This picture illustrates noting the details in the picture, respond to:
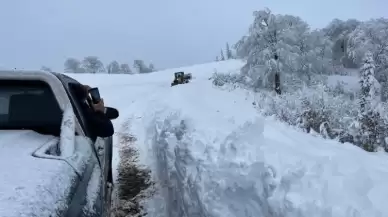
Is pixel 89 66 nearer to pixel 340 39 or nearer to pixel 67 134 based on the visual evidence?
pixel 340 39

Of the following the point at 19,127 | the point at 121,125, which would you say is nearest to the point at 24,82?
the point at 19,127

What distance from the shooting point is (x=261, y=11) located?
28.9 m

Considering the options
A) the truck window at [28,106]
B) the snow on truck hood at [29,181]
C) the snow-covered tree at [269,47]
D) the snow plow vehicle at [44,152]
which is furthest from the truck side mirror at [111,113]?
the snow-covered tree at [269,47]

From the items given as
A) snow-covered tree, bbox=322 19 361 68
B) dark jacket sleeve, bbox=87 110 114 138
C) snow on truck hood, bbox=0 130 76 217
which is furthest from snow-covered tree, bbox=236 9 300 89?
snow on truck hood, bbox=0 130 76 217

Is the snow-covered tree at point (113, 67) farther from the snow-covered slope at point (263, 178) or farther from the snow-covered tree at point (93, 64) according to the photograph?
the snow-covered slope at point (263, 178)

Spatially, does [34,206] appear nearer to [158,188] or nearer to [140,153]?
[158,188]

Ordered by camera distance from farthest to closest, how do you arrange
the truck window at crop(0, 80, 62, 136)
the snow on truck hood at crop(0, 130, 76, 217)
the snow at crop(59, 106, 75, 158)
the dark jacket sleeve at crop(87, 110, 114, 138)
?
1. the dark jacket sleeve at crop(87, 110, 114, 138)
2. the truck window at crop(0, 80, 62, 136)
3. the snow at crop(59, 106, 75, 158)
4. the snow on truck hood at crop(0, 130, 76, 217)

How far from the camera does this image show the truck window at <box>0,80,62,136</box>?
2869mm

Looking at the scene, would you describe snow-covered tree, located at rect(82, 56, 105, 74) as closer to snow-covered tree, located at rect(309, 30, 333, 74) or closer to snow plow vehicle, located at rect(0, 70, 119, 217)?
snow-covered tree, located at rect(309, 30, 333, 74)

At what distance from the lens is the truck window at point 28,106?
2.87 metres

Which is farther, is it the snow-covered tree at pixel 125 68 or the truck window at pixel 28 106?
the snow-covered tree at pixel 125 68

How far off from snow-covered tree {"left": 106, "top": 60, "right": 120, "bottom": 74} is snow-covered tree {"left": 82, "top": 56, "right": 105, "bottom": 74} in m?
10.2

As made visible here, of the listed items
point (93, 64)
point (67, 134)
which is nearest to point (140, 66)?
point (93, 64)

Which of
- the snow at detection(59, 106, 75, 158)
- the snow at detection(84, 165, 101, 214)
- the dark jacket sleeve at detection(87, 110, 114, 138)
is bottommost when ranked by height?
A: the snow at detection(84, 165, 101, 214)
